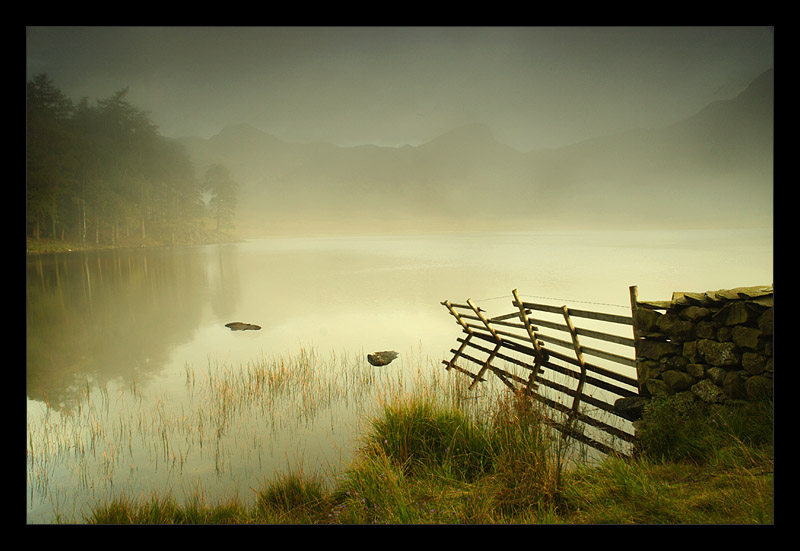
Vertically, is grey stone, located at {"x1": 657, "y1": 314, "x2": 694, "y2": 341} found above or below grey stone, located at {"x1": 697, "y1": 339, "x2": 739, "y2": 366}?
above

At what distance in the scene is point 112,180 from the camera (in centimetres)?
2072

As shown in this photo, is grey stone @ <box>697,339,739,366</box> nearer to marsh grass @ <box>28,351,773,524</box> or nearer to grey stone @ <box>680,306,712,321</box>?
grey stone @ <box>680,306,712,321</box>

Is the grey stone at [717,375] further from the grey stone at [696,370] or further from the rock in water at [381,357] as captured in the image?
the rock in water at [381,357]

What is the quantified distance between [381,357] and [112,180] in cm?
2081

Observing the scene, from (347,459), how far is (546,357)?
13.5 feet

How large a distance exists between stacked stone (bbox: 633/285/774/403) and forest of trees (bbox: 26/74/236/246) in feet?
30.7

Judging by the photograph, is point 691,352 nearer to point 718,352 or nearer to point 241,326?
point 718,352

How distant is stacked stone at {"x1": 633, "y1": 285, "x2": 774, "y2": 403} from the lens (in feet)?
11.9

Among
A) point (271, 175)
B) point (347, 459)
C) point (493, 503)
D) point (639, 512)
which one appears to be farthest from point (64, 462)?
point (271, 175)

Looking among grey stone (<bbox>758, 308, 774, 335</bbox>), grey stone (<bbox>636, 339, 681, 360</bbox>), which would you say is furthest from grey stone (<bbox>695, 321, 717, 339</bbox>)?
grey stone (<bbox>758, 308, 774, 335</bbox>)

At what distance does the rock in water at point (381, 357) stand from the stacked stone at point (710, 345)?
540 cm

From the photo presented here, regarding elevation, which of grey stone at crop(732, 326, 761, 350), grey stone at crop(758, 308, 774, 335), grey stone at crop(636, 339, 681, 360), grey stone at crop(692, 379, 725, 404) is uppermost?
grey stone at crop(758, 308, 774, 335)
